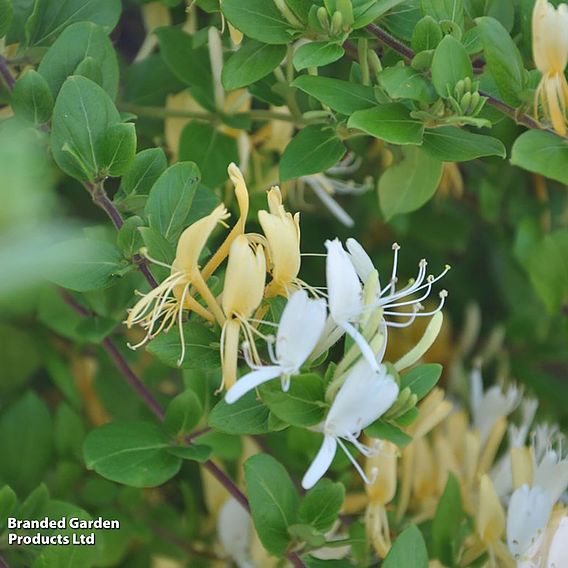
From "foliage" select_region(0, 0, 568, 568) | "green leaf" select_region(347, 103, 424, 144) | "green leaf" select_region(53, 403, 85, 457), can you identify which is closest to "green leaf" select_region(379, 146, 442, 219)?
"foliage" select_region(0, 0, 568, 568)

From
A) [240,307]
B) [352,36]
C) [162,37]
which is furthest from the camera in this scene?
[162,37]

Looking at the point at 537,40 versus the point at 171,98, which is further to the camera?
the point at 171,98

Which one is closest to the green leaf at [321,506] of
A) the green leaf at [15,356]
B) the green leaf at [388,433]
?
the green leaf at [388,433]

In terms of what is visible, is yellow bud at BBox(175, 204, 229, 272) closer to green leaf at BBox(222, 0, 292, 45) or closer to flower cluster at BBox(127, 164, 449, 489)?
flower cluster at BBox(127, 164, 449, 489)

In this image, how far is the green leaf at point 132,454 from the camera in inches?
22.2

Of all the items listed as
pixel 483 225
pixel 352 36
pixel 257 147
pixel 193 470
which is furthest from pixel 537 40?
pixel 483 225

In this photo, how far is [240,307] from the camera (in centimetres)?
43

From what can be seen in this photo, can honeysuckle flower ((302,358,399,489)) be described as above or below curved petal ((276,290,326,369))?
below

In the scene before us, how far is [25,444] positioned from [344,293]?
17.2 inches

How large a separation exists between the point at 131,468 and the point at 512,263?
0.67 metres

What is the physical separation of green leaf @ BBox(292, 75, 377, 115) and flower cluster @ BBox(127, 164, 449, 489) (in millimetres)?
110

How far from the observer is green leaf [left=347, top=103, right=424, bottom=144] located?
19.7 inches

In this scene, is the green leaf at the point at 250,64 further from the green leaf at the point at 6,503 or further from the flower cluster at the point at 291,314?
the green leaf at the point at 6,503

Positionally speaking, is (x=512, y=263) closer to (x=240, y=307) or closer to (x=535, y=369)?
(x=535, y=369)
